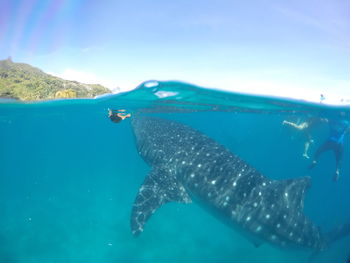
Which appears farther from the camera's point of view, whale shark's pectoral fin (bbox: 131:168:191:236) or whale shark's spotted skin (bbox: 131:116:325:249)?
whale shark's pectoral fin (bbox: 131:168:191:236)

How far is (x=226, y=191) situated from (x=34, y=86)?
17.8m

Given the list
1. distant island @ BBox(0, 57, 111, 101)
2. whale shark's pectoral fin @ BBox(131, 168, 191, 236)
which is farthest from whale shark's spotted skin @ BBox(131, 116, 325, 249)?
distant island @ BBox(0, 57, 111, 101)

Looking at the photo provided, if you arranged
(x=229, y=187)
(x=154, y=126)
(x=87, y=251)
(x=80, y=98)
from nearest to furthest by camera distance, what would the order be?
(x=229, y=187) < (x=154, y=126) < (x=87, y=251) < (x=80, y=98)

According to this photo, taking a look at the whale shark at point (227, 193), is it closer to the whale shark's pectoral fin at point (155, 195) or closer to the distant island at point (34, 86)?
the whale shark's pectoral fin at point (155, 195)

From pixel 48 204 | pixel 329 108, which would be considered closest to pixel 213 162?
pixel 329 108

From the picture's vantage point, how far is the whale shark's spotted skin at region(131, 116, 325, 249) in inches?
269

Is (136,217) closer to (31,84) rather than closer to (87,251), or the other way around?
(87,251)

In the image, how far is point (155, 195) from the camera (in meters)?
8.31

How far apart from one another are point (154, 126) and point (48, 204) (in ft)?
54.9

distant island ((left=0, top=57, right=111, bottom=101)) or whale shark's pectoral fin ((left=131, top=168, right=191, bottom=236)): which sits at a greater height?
distant island ((left=0, top=57, right=111, bottom=101))

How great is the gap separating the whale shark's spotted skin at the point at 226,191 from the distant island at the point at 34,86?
10.9 meters

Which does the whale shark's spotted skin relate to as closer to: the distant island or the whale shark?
the whale shark

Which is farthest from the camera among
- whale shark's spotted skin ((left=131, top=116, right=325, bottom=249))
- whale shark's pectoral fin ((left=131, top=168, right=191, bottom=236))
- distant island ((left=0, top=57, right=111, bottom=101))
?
distant island ((left=0, top=57, right=111, bottom=101))

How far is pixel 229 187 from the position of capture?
738 cm
